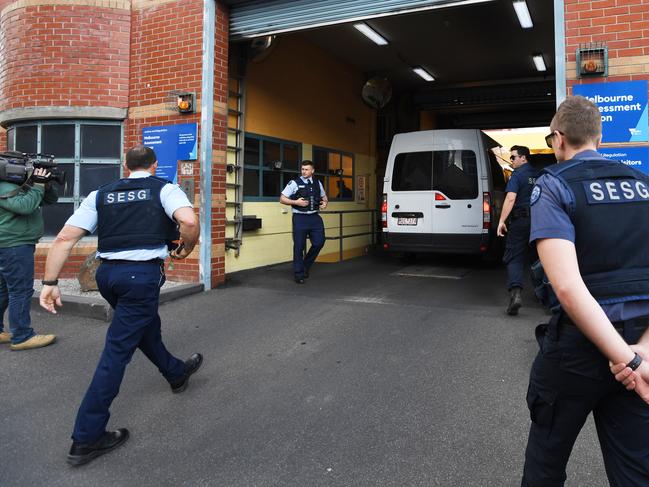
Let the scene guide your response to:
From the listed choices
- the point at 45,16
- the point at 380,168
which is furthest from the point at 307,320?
the point at 380,168

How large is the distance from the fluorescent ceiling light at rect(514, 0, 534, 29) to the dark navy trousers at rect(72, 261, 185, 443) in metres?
7.72

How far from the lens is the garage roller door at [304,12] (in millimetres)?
6281

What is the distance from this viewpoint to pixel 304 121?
10672 millimetres

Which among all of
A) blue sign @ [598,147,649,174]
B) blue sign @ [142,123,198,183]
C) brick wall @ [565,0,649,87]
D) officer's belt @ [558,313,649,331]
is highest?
brick wall @ [565,0,649,87]

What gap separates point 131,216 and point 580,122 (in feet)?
8.35

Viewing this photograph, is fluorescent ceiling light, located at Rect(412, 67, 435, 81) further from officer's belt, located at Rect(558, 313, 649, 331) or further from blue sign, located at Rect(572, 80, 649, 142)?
officer's belt, located at Rect(558, 313, 649, 331)

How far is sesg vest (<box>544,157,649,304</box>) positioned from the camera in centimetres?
169

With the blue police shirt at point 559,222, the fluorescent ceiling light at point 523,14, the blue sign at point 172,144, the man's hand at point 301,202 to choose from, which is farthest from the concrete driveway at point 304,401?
the fluorescent ceiling light at point 523,14

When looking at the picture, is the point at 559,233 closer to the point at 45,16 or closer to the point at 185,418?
the point at 185,418

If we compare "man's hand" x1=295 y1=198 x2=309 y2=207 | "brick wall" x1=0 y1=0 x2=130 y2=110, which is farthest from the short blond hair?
"brick wall" x1=0 y1=0 x2=130 y2=110

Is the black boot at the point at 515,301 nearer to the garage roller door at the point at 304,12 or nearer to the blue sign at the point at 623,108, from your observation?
the blue sign at the point at 623,108

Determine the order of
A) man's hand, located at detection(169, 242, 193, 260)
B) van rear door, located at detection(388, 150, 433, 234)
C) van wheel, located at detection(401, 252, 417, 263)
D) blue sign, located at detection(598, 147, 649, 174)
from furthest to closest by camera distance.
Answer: van wheel, located at detection(401, 252, 417, 263) < van rear door, located at detection(388, 150, 433, 234) < blue sign, located at detection(598, 147, 649, 174) < man's hand, located at detection(169, 242, 193, 260)

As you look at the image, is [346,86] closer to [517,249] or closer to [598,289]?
[517,249]

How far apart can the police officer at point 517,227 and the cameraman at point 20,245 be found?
15.7 ft
